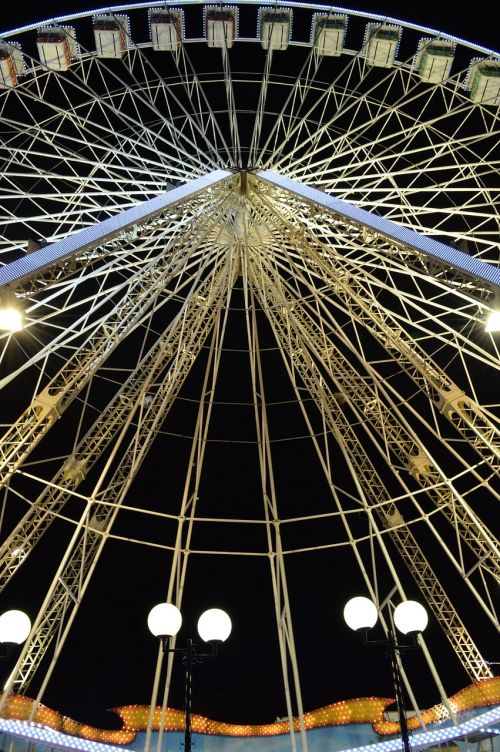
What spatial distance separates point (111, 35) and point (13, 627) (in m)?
18.3

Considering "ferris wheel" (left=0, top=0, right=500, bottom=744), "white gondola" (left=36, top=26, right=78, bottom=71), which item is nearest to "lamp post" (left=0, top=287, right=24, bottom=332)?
→ "ferris wheel" (left=0, top=0, right=500, bottom=744)

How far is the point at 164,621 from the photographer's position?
10430 millimetres

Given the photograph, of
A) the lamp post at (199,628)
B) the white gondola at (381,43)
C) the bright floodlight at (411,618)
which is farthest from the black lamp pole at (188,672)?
the white gondola at (381,43)

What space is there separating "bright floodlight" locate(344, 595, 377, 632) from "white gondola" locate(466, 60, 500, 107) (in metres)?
17.0

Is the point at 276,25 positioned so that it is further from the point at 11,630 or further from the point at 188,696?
the point at 188,696

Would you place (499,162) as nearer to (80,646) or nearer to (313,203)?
(313,203)

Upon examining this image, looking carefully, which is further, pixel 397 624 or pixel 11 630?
pixel 11 630

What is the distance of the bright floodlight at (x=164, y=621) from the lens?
34.1 ft

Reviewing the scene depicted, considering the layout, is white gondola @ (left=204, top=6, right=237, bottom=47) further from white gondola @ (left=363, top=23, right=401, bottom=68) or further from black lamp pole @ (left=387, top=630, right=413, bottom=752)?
black lamp pole @ (left=387, top=630, right=413, bottom=752)

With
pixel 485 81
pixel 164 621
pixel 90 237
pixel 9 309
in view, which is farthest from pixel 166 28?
pixel 164 621

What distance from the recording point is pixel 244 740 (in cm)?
2059

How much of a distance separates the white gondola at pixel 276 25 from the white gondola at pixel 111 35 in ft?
14.1

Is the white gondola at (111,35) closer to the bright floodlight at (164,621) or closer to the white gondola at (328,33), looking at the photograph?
the white gondola at (328,33)

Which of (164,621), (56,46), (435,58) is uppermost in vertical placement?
(56,46)
